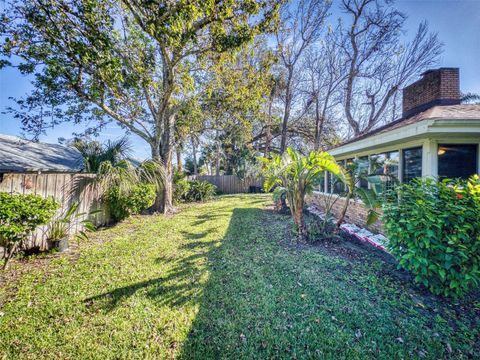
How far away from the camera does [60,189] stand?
502cm

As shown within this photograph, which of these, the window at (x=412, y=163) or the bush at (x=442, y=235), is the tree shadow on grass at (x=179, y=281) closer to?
the bush at (x=442, y=235)

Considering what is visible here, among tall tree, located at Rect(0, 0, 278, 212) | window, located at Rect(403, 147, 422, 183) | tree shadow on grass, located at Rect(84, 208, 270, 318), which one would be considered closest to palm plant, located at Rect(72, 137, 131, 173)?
tall tree, located at Rect(0, 0, 278, 212)

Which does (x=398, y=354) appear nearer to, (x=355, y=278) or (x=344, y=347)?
(x=344, y=347)

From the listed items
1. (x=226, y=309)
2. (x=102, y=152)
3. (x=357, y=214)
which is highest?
(x=102, y=152)

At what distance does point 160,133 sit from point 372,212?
836 centimetres

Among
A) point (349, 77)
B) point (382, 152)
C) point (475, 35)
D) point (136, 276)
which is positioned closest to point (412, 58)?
point (349, 77)

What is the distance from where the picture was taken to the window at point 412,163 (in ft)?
15.9

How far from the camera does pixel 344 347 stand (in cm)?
225

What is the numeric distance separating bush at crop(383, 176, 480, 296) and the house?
129cm

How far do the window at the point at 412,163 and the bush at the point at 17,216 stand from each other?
806 centimetres

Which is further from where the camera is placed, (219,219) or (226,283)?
(219,219)

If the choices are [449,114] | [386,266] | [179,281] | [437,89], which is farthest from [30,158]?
[437,89]

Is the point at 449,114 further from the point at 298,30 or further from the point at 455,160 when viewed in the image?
the point at 298,30

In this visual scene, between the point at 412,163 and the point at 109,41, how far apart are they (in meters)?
8.43
